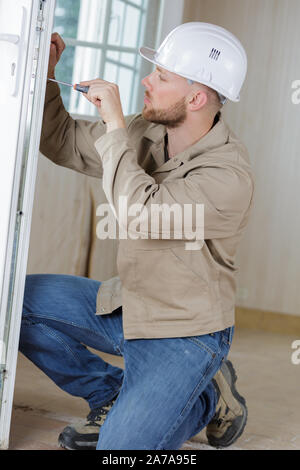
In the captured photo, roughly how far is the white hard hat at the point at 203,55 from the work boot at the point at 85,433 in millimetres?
1015

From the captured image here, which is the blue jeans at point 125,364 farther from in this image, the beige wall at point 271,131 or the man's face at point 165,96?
the beige wall at point 271,131

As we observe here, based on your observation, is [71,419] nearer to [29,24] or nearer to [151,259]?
[151,259]

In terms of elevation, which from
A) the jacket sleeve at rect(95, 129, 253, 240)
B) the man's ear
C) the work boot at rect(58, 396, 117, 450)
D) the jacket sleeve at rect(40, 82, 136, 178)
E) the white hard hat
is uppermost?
the white hard hat

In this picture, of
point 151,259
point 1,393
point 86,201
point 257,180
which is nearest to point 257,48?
point 257,180

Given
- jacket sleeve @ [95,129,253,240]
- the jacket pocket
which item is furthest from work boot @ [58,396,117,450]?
jacket sleeve @ [95,129,253,240]

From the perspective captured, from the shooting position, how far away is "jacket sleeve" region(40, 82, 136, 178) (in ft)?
6.95

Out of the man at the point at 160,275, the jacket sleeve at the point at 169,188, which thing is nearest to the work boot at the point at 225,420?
the man at the point at 160,275

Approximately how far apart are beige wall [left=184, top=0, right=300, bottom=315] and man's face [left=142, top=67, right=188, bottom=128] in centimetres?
273

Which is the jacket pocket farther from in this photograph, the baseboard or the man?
the baseboard

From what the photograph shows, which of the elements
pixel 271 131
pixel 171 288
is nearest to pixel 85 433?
pixel 171 288

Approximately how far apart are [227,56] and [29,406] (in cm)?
132

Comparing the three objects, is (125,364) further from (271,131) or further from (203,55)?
(271,131)

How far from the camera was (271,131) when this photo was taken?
15.1ft

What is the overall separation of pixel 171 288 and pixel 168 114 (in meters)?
0.49
